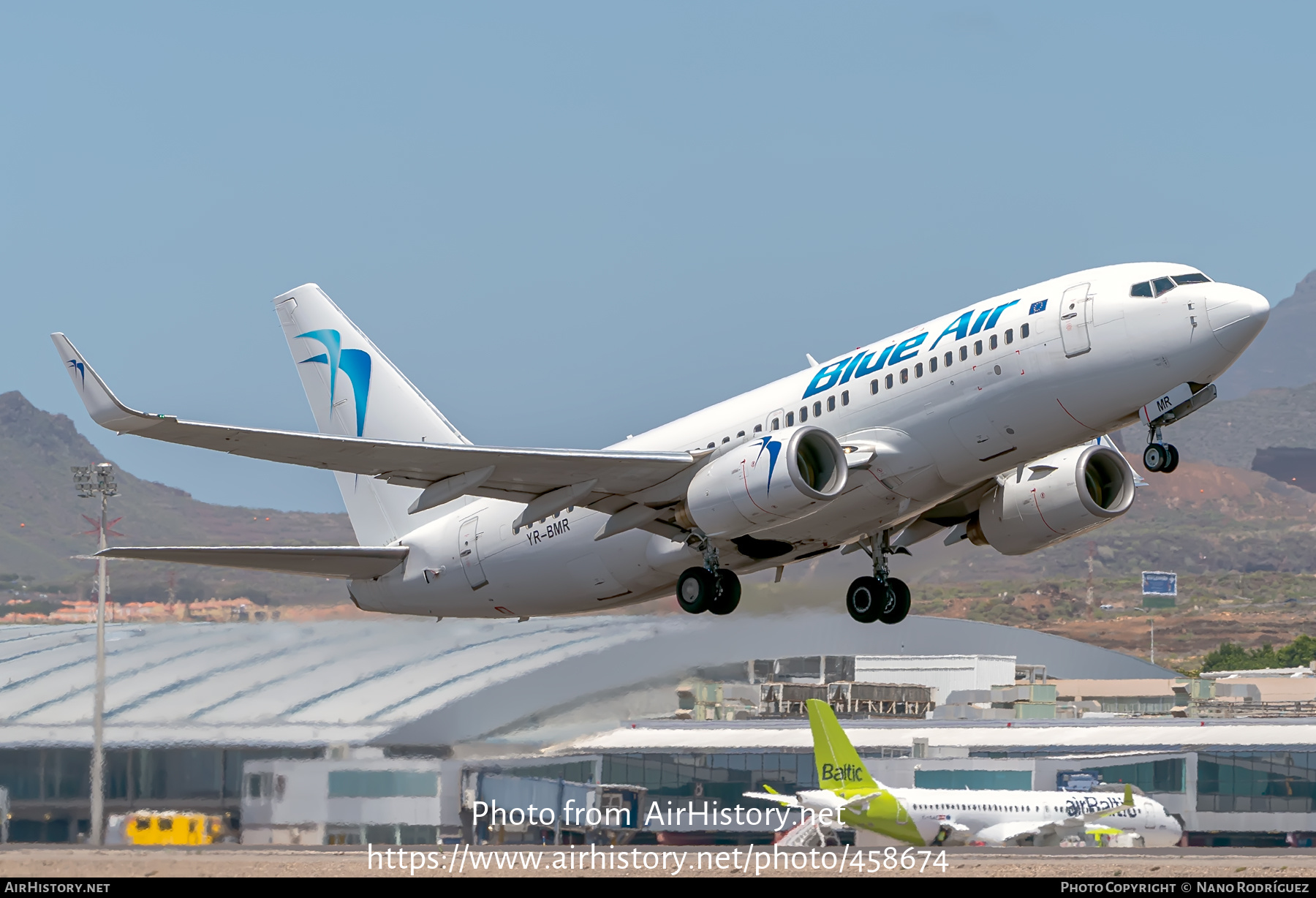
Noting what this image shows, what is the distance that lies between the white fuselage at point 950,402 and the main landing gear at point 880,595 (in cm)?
70

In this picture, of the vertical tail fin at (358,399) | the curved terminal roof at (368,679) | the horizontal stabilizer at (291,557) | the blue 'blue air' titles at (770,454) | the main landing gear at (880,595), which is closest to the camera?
the blue 'blue air' titles at (770,454)

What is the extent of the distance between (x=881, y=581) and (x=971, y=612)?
15643 cm

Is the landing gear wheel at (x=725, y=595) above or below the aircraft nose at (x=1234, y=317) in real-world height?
below

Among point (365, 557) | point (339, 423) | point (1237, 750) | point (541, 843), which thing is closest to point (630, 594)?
point (365, 557)

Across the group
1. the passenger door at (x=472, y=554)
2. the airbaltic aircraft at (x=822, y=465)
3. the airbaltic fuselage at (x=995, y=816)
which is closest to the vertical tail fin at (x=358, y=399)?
the airbaltic aircraft at (x=822, y=465)

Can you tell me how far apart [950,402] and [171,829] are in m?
29.1

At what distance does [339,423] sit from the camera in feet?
136

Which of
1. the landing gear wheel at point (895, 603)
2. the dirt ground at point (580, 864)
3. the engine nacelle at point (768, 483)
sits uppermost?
the engine nacelle at point (768, 483)

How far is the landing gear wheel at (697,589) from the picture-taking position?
1277 inches

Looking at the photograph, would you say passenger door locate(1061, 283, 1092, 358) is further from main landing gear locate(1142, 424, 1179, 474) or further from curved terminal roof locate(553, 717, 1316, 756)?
curved terminal roof locate(553, 717, 1316, 756)

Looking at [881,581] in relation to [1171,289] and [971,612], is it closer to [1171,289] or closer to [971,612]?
[1171,289]

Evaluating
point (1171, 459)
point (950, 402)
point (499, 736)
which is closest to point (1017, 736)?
point (499, 736)

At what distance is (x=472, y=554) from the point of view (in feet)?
119

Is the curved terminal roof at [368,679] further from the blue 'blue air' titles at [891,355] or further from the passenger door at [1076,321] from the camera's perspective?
the passenger door at [1076,321]
